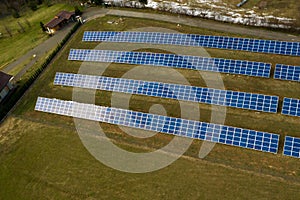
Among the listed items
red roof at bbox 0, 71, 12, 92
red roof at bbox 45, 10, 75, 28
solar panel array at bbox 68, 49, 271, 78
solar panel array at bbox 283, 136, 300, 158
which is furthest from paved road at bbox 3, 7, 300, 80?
solar panel array at bbox 283, 136, 300, 158

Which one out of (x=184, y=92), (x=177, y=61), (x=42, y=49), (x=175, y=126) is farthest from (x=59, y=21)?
(x=175, y=126)

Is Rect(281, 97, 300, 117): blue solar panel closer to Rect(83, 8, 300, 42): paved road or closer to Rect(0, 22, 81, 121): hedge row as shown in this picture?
Rect(83, 8, 300, 42): paved road

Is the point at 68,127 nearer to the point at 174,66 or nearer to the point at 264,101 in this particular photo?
the point at 174,66

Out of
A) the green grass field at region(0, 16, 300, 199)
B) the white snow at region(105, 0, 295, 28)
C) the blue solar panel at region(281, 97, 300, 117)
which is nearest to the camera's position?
the green grass field at region(0, 16, 300, 199)

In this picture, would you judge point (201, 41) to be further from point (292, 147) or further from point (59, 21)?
point (59, 21)

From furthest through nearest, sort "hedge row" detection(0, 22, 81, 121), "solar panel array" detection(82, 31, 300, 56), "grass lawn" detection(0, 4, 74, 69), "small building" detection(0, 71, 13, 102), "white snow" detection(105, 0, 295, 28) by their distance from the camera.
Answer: "grass lawn" detection(0, 4, 74, 69) < "white snow" detection(105, 0, 295, 28) < "small building" detection(0, 71, 13, 102) < "hedge row" detection(0, 22, 81, 121) < "solar panel array" detection(82, 31, 300, 56)

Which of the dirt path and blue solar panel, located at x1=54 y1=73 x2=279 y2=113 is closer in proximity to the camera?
blue solar panel, located at x1=54 y1=73 x2=279 y2=113

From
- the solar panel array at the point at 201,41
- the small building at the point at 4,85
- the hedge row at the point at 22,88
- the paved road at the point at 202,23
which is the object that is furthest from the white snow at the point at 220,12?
the small building at the point at 4,85
